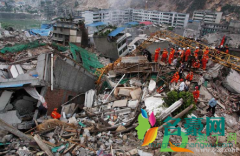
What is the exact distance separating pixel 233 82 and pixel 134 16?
72448 millimetres

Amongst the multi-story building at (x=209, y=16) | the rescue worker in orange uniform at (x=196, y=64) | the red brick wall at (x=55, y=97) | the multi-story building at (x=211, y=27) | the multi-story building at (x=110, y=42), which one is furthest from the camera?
the multi-story building at (x=209, y=16)

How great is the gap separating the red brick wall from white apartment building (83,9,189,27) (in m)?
52.7

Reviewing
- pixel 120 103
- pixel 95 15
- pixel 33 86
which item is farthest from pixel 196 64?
pixel 95 15

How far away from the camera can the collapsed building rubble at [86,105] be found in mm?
5426

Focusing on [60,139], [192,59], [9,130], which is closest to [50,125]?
[60,139]

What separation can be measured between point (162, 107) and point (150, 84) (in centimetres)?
237

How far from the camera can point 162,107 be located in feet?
24.0

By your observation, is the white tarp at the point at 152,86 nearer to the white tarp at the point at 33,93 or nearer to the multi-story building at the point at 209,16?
the white tarp at the point at 33,93

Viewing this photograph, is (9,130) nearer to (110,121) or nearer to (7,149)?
(7,149)

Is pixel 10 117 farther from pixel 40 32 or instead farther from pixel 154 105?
pixel 40 32

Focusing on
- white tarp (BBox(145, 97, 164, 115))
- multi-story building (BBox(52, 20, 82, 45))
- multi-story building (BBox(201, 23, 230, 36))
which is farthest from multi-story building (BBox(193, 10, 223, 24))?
white tarp (BBox(145, 97, 164, 115))

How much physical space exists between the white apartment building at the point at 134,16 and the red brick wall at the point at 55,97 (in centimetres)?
5272

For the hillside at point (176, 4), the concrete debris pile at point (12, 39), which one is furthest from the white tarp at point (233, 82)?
the hillside at point (176, 4)

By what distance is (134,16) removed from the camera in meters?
76.5
